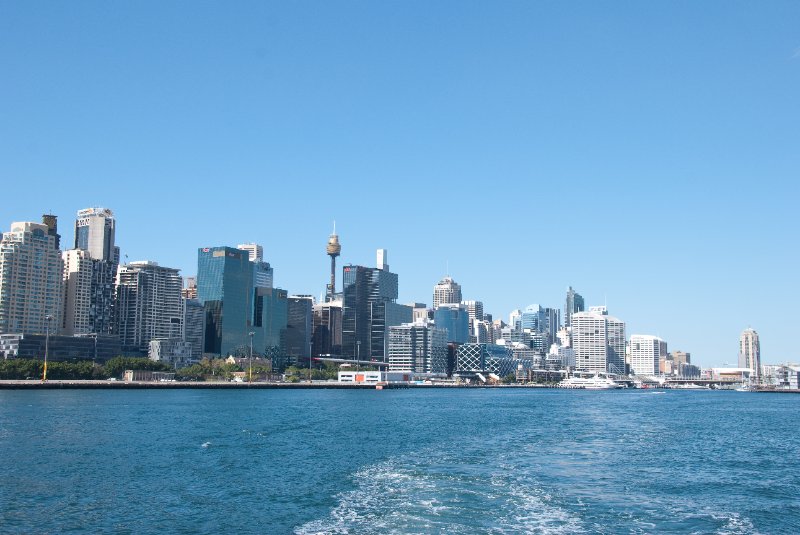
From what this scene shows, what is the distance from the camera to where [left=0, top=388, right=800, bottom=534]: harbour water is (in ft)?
131

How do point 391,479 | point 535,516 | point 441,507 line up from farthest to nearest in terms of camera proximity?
point 391,479
point 441,507
point 535,516

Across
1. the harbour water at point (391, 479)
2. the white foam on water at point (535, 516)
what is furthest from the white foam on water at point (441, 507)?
the harbour water at point (391, 479)

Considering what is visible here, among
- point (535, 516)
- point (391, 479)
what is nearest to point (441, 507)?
point (535, 516)

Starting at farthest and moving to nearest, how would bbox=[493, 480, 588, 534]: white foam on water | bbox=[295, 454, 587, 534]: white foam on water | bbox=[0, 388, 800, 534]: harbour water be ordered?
bbox=[0, 388, 800, 534]: harbour water
bbox=[295, 454, 587, 534]: white foam on water
bbox=[493, 480, 588, 534]: white foam on water

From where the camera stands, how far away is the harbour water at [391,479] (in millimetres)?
39938

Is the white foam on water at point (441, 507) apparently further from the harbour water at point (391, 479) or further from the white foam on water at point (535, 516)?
the harbour water at point (391, 479)

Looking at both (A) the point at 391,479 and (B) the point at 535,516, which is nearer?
(B) the point at 535,516

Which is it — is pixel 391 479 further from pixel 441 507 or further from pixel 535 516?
pixel 535 516

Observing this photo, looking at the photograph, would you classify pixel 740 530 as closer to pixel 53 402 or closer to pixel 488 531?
pixel 488 531

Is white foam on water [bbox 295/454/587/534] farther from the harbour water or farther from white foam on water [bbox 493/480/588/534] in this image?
the harbour water

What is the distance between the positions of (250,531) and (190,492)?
1062 centimetres

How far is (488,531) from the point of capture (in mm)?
37719

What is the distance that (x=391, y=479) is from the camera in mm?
51781

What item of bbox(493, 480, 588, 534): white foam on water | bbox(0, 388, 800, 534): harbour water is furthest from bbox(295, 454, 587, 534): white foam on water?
bbox(0, 388, 800, 534): harbour water
